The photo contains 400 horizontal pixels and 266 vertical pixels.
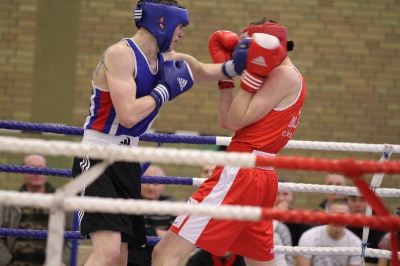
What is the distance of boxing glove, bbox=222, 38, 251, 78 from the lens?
2994 mm

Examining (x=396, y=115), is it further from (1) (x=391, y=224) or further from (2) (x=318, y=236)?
(1) (x=391, y=224)

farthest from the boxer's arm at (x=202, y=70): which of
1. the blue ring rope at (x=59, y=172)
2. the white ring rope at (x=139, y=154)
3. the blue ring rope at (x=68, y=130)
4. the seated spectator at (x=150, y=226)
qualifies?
the seated spectator at (x=150, y=226)

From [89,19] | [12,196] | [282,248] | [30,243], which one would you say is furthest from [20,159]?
[12,196]

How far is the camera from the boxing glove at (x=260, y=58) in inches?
115

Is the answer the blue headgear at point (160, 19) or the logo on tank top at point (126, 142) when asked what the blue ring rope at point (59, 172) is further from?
the blue headgear at point (160, 19)

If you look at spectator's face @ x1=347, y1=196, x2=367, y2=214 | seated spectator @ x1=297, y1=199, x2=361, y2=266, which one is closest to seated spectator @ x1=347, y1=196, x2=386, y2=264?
spectator's face @ x1=347, y1=196, x2=367, y2=214

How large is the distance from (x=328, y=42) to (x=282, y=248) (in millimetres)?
3786

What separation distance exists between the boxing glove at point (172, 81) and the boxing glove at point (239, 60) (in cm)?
19

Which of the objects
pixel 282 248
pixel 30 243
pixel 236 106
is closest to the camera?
pixel 236 106

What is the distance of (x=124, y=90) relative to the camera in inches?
111

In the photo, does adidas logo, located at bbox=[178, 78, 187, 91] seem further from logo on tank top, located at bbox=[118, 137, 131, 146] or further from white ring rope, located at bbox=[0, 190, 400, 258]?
white ring rope, located at bbox=[0, 190, 400, 258]

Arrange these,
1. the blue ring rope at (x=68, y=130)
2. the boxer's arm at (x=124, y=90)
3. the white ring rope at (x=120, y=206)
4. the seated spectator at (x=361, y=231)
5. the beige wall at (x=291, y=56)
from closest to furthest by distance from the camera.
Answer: the white ring rope at (x=120, y=206), the boxer's arm at (x=124, y=90), the blue ring rope at (x=68, y=130), the seated spectator at (x=361, y=231), the beige wall at (x=291, y=56)

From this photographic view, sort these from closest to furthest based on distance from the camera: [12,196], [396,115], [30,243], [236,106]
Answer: [12,196]
[236,106]
[30,243]
[396,115]

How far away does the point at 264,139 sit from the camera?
3082 millimetres
